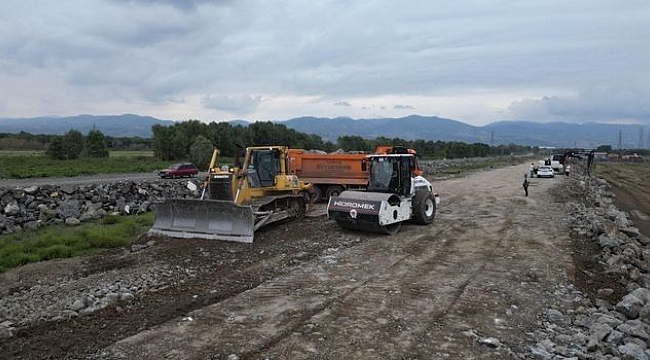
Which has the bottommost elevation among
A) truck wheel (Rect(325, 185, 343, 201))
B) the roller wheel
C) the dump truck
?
the roller wheel

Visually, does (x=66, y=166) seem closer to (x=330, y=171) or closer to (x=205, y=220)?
(x=330, y=171)

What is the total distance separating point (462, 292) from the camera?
30.5ft

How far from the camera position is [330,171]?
22062mm

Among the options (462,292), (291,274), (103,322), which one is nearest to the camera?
(103,322)

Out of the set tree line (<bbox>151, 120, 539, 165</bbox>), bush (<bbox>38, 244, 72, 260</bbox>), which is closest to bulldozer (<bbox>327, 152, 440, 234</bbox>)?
bush (<bbox>38, 244, 72, 260</bbox>)

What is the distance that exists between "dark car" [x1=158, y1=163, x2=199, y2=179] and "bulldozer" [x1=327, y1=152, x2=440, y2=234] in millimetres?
25123

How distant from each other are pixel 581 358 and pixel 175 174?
34533mm

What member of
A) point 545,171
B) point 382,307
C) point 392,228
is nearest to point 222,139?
point 545,171

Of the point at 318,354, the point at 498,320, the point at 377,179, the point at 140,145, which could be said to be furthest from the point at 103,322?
the point at 140,145

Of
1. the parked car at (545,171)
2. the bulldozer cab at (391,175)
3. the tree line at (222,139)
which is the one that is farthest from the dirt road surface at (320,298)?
the tree line at (222,139)

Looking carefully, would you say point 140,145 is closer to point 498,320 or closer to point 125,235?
point 125,235

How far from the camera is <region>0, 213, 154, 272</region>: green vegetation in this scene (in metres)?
12.2

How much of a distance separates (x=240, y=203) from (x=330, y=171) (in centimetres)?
787

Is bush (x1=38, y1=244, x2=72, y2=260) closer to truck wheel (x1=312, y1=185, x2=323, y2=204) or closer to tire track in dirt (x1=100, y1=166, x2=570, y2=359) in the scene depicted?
Answer: tire track in dirt (x1=100, y1=166, x2=570, y2=359)
